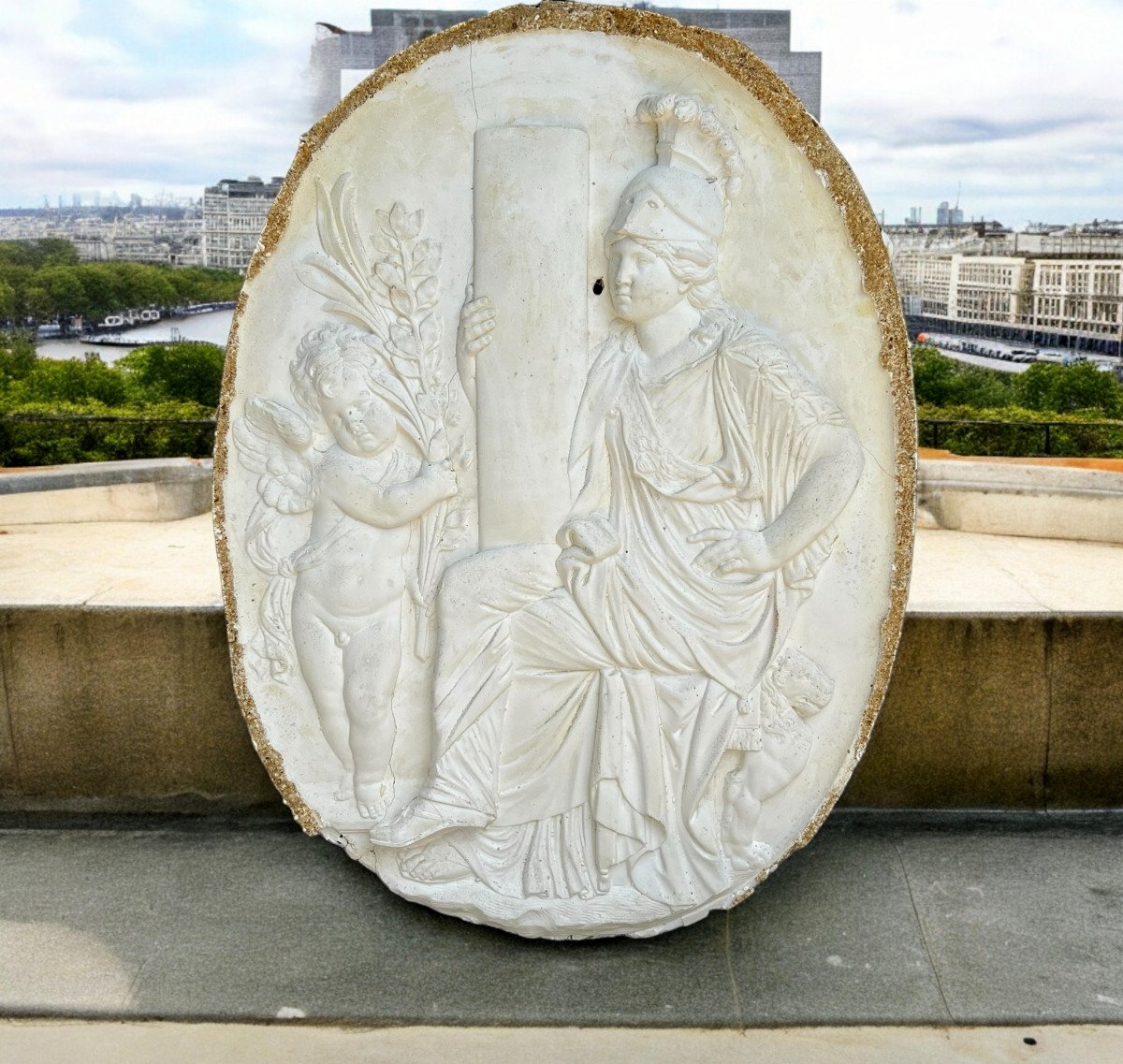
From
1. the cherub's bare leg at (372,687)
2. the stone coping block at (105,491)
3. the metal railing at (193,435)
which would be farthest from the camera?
the metal railing at (193,435)

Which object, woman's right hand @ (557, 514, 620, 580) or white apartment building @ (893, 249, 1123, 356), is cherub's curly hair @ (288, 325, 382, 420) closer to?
woman's right hand @ (557, 514, 620, 580)

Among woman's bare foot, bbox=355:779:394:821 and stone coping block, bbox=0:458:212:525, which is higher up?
stone coping block, bbox=0:458:212:525

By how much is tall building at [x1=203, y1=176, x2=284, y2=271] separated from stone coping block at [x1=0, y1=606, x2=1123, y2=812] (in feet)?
14.1

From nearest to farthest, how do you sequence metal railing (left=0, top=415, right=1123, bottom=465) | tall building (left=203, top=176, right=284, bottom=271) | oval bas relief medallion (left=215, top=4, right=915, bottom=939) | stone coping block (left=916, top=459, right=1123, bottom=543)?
1. oval bas relief medallion (left=215, top=4, right=915, bottom=939)
2. stone coping block (left=916, top=459, right=1123, bottom=543)
3. metal railing (left=0, top=415, right=1123, bottom=465)
4. tall building (left=203, top=176, right=284, bottom=271)

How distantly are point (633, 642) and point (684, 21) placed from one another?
4.29 m

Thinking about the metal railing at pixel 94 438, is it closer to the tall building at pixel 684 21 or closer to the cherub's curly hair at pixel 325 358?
the tall building at pixel 684 21

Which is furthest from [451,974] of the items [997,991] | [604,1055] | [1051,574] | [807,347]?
[1051,574]

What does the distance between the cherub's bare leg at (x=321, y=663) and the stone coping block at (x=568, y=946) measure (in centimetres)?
59

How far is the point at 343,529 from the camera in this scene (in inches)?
131

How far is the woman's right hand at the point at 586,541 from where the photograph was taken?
10.6 feet

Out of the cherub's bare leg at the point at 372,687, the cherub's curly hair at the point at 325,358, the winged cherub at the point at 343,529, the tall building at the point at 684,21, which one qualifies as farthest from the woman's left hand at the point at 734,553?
the tall building at the point at 684,21

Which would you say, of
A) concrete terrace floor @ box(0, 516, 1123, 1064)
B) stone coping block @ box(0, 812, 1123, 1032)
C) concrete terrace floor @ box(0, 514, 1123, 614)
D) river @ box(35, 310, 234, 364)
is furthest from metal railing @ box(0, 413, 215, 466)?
stone coping block @ box(0, 812, 1123, 1032)

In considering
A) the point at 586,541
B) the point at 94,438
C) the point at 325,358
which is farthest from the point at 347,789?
the point at 94,438

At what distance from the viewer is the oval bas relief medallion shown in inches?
124
